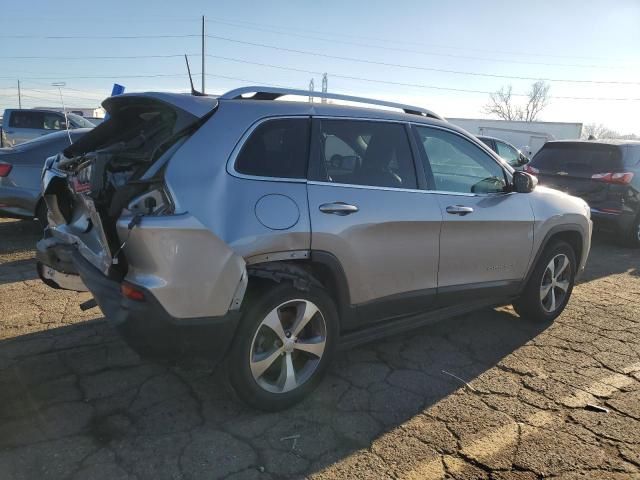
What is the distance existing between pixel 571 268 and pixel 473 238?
5.17 feet

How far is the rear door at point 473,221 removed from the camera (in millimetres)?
3779

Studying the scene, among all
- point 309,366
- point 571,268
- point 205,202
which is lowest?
point 309,366

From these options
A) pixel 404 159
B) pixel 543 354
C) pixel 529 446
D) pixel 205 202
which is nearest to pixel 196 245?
pixel 205 202

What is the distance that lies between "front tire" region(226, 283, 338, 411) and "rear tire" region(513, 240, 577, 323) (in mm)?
2207

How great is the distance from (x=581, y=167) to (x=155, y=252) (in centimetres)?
765

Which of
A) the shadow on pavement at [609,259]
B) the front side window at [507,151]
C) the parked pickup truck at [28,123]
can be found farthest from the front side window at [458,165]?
the parked pickup truck at [28,123]

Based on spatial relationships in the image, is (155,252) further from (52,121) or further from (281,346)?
(52,121)

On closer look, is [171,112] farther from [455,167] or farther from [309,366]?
[455,167]

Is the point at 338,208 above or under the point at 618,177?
under

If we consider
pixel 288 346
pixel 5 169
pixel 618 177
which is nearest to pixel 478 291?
pixel 288 346

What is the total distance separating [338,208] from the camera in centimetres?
313

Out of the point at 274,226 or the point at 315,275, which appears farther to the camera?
the point at 315,275

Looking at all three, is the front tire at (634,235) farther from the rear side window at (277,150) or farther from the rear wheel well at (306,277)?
the rear side window at (277,150)

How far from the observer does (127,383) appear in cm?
337
